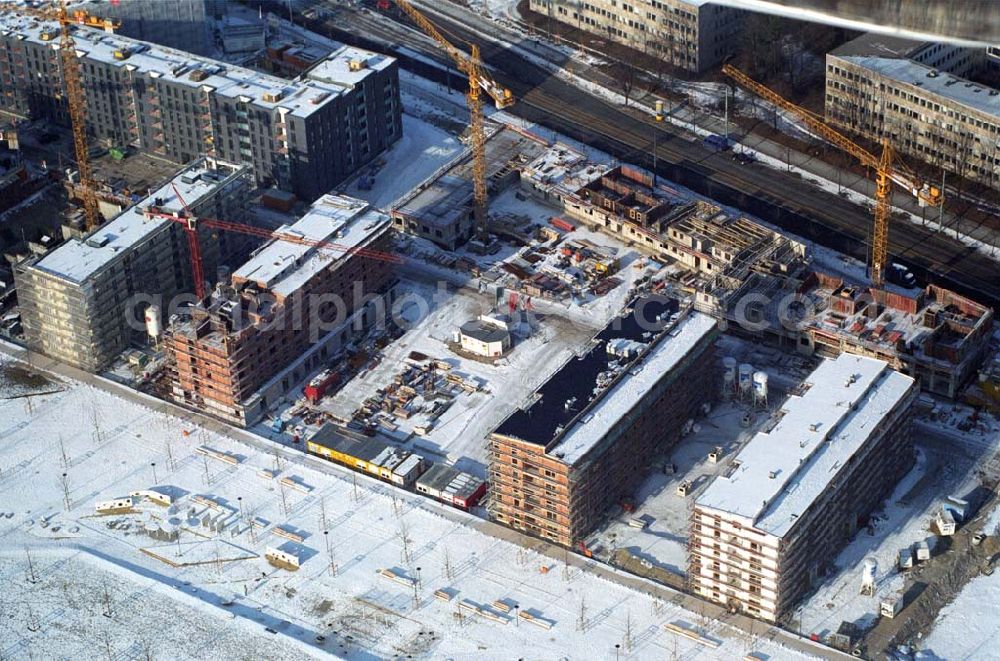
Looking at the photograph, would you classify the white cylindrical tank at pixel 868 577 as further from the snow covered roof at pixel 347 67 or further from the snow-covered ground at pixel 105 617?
the snow covered roof at pixel 347 67

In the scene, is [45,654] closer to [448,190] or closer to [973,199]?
[448,190]

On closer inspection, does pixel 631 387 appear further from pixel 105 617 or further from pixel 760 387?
pixel 105 617

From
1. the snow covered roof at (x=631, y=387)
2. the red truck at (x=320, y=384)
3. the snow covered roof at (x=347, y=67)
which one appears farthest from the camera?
the snow covered roof at (x=347, y=67)

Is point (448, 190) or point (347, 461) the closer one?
point (347, 461)

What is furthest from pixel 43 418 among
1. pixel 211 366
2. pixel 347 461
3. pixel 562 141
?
pixel 562 141

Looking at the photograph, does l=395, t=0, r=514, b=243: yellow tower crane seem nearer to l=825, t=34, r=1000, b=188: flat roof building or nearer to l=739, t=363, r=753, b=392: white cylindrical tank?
l=739, t=363, r=753, b=392: white cylindrical tank

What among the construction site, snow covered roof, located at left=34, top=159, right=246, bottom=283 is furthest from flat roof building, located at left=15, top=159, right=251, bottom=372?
the construction site

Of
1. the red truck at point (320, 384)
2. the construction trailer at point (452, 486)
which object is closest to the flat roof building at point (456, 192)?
the red truck at point (320, 384)
